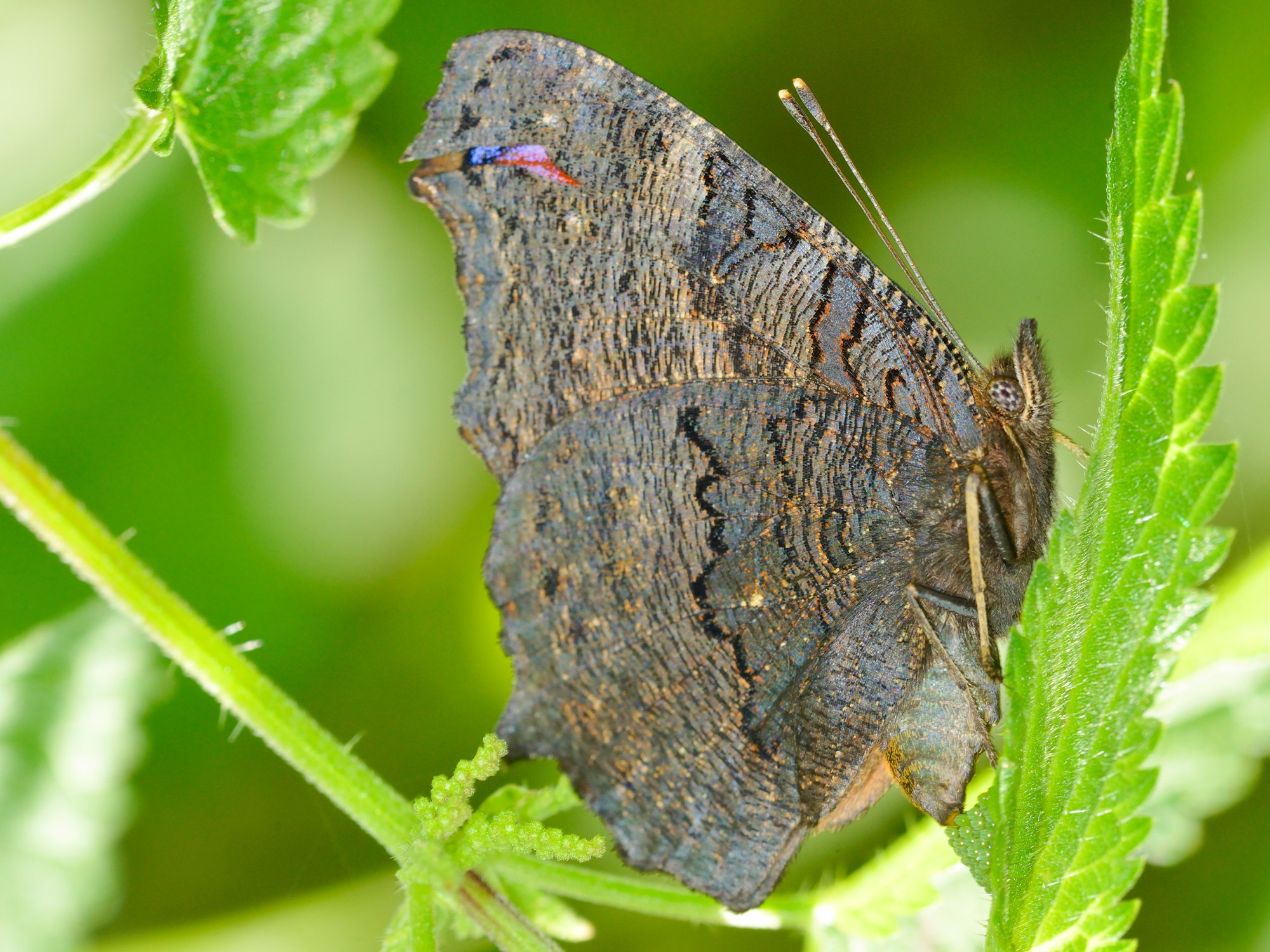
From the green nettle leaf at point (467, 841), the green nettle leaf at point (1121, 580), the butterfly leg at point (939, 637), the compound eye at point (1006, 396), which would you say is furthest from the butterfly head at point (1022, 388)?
the green nettle leaf at point (467, 841)

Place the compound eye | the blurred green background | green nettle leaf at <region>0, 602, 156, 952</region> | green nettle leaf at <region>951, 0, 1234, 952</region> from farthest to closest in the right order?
the blurred green background, green nettle leaf at <region>0, 602, 156, 952</region>, the compound eye, green nettle leaf at <region>951, 0, 1234, 952</region>

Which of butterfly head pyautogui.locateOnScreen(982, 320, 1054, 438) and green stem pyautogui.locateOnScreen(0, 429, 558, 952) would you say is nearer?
green stem pyautogui.locateOnScreen(0, 429, 558, 952)

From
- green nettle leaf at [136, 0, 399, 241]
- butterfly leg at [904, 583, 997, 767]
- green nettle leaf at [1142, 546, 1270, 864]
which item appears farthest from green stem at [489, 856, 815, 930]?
green nettle leaf at [136, 0, 399, 241]


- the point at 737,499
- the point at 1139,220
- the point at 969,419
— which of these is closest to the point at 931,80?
the point at 969,419

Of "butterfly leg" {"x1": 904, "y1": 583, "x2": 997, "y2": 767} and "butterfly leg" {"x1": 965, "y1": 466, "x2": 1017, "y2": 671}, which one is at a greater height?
"butterfly leg" {"x1": 965, "y1": 466, "x2": 1017, "y2": 671}

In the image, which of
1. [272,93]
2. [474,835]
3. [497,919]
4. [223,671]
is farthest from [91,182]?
[497,919]

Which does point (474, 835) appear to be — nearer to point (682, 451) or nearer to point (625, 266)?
point (682, 451)

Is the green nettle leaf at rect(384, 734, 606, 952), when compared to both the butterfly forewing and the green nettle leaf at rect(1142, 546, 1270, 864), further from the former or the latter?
the green nettle leaf at rect(1142, 546, 1270, 864)
